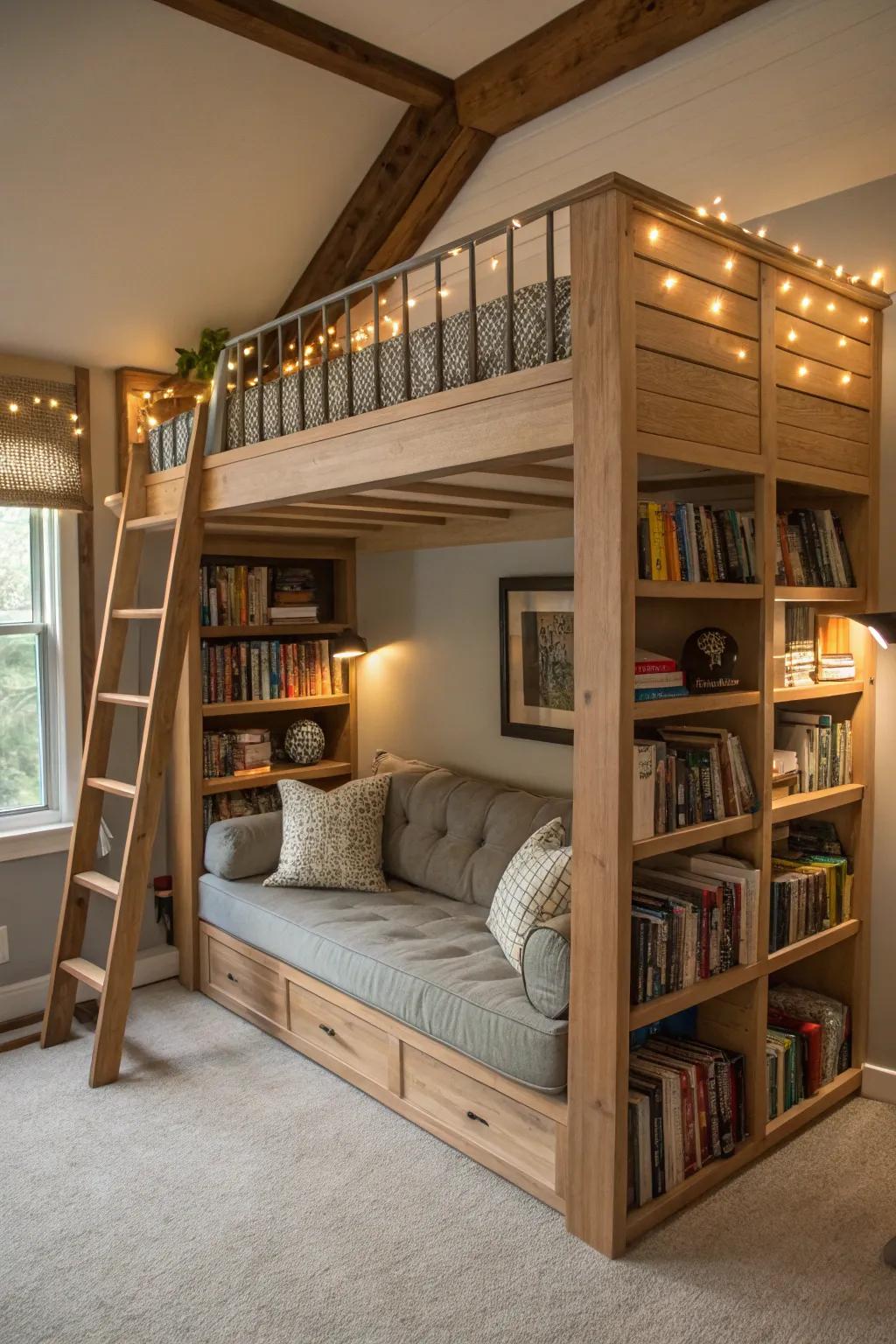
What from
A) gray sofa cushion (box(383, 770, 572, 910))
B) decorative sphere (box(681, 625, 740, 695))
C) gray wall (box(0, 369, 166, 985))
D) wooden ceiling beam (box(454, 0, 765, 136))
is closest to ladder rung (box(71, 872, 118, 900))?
gray wall (box(0, 369, 166, 985))

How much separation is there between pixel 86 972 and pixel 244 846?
72 centimetres

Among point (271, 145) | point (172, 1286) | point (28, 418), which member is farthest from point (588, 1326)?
point (271, 145)

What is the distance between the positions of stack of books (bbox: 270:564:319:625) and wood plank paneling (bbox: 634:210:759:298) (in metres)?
2.49

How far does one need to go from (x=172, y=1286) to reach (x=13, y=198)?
3194 millimetres

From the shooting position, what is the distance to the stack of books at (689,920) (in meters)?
2.34

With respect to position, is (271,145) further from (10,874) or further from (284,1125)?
(284,1125)

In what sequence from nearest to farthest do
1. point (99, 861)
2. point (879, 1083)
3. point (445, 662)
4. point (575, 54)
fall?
1. point (879, 1083)
2. point (575, 54)
3. point (99, 861)
4. point (445, 662)

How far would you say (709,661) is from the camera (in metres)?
2.54

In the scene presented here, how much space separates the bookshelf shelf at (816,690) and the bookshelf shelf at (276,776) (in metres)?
2.17

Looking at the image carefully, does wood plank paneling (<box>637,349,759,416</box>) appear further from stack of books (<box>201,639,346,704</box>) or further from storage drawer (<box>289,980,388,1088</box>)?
stack of books (<box>201,639,346,704</box>)

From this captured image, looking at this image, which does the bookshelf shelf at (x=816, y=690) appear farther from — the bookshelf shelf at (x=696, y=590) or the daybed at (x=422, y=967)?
the daybed at (x=422, y=967)

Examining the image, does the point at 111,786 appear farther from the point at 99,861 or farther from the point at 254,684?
the point at 254,684

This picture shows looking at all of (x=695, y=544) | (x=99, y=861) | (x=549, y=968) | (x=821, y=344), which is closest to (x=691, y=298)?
(x=695, y=544)

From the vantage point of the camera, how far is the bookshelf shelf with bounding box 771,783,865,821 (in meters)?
2.72
